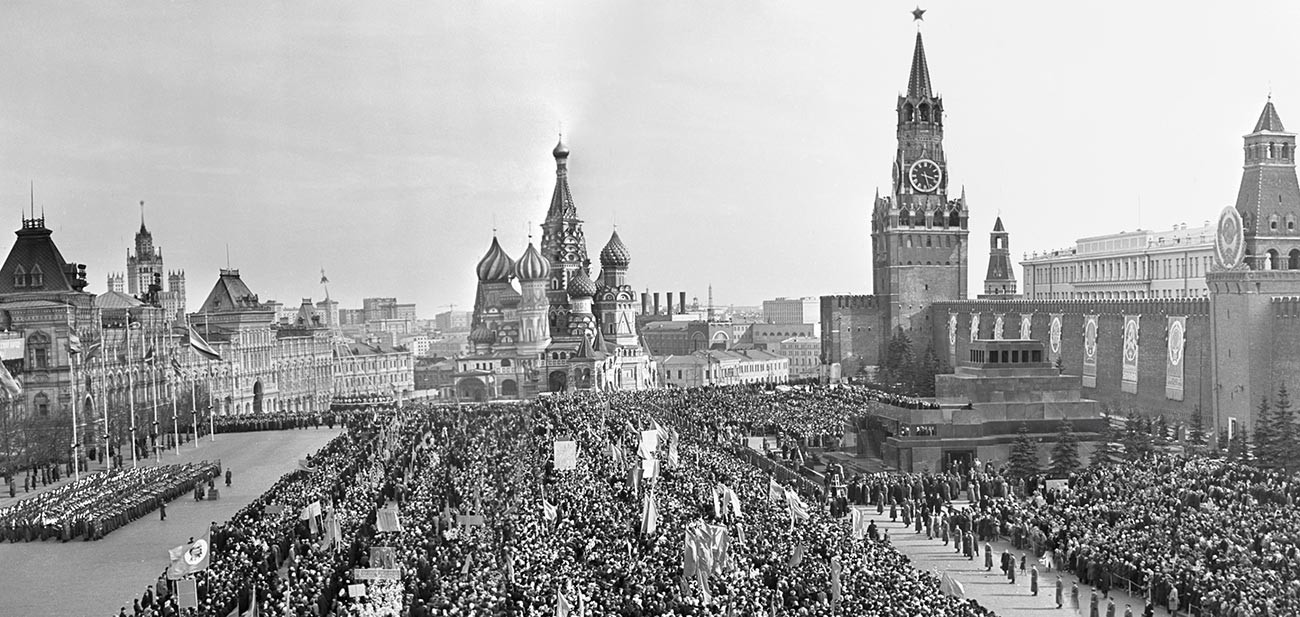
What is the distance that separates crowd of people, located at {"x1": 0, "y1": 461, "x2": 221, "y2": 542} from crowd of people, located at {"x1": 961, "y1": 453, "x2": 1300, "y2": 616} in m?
20.1

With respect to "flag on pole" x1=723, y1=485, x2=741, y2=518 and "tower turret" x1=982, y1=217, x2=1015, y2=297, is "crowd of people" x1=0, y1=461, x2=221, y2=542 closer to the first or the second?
"flag on pole" x1=723, y1=485, x2=741, y2=518

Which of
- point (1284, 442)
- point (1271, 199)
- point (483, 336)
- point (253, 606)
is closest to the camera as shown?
point (253, 606)

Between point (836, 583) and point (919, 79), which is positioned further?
point (919, 79)

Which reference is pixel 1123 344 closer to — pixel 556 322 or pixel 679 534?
pixel 679 534

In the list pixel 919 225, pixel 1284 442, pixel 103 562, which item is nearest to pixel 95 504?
pixel 103 562

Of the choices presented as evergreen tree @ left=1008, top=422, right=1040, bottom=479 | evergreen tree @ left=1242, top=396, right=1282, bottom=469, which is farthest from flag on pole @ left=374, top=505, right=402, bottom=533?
evergreen tree @ left=1242, top=396, right=1282, bottom=469

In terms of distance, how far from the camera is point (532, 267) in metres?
94.2

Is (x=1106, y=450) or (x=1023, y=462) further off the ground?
(x=1106, y=450)

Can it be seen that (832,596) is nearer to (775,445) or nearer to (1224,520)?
(1224,520)

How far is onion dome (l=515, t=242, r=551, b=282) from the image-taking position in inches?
3703

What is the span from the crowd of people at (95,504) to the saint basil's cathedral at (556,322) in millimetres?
47983

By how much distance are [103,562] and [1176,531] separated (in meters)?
21.0

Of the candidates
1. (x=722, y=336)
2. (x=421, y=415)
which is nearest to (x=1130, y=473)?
(x=421, y=415)

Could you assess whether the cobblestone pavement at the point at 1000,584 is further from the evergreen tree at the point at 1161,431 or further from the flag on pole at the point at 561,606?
the evergreen tree at the point at 1161,431
